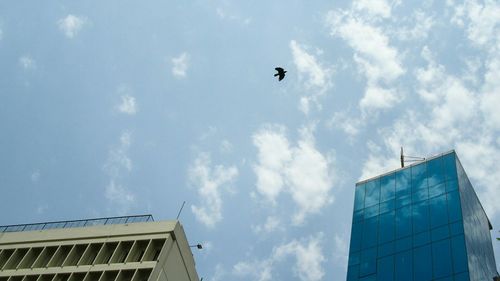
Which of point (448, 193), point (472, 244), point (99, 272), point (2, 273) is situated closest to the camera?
point (99, 272)

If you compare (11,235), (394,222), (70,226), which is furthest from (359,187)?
(11,235)

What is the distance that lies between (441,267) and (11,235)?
142 ft

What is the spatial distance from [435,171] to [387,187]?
614 cm

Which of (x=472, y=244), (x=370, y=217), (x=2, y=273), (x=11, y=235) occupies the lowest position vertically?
(x=2, y=273)

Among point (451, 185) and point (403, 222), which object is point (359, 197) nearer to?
point (403, 222)

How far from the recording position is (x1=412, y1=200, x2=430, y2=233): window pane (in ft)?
185

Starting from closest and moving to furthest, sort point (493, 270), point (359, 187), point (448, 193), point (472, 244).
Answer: point (472, 244), point (448, 193), point (493, 270), point (359, 187)

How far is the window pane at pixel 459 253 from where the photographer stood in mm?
48844

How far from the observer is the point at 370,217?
62750 millimetres

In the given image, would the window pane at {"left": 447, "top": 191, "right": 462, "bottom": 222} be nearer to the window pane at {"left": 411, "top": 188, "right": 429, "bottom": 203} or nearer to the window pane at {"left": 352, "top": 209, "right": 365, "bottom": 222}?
the window pane at {"left": 411, "top": 188, "right": 429, "bottom": 203}

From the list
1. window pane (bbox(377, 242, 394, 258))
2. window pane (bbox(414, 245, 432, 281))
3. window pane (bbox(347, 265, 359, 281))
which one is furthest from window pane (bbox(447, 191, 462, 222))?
window pane (bbox(347, 265, 359, 281))

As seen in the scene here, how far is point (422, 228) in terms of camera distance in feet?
184

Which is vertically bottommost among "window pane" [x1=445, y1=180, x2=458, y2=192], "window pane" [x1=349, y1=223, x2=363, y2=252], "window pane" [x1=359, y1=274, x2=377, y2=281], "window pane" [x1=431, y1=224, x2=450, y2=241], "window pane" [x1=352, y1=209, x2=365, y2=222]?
"window pane" [x1=359, y1=274, x2=377, y2=281]

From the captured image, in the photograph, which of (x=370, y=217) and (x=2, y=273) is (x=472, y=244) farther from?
(x=2, y=273)
